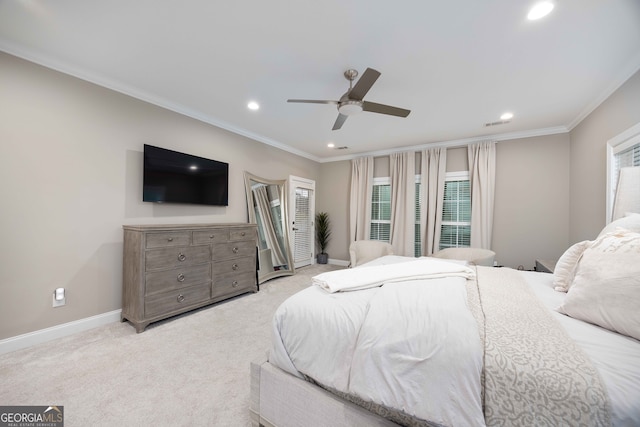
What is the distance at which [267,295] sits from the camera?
3527 millimetres

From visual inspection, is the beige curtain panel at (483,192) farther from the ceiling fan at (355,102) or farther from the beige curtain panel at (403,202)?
the ceiling fan at (355,102)

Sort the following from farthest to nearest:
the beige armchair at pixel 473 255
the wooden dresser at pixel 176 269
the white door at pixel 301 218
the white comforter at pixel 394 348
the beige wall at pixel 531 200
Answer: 1. the white door at pixel 301 218
2. the beige wall at pixel 531 200
3. the beige armchair at pixel 473 255
4. the wooden dresser at pixel 176 269
5. the white comforter at pixel 394 348

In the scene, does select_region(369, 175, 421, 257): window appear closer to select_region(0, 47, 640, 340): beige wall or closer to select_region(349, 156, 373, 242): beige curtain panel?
select_region(349, 156, 373, 242): beige curtain panel

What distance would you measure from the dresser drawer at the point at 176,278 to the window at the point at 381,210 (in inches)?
136

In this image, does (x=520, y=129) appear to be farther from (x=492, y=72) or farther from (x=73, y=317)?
(x=73, y=317)

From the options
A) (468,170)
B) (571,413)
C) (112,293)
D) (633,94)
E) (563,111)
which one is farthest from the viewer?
(468,170)

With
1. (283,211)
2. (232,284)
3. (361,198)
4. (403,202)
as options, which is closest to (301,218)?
(283,211)

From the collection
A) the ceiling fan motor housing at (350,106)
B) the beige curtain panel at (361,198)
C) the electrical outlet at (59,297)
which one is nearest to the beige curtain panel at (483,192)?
the beige curtain panel at (361,198)

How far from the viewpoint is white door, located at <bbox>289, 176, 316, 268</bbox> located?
5.06 metres

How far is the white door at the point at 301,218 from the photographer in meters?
5.06

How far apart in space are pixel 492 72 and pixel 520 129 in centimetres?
211

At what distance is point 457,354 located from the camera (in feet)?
2.88

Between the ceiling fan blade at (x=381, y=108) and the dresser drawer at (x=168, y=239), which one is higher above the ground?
the ceiling fan blade at (x=381, y=108)

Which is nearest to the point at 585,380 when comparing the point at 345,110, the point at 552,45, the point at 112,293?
the point at 345,110
